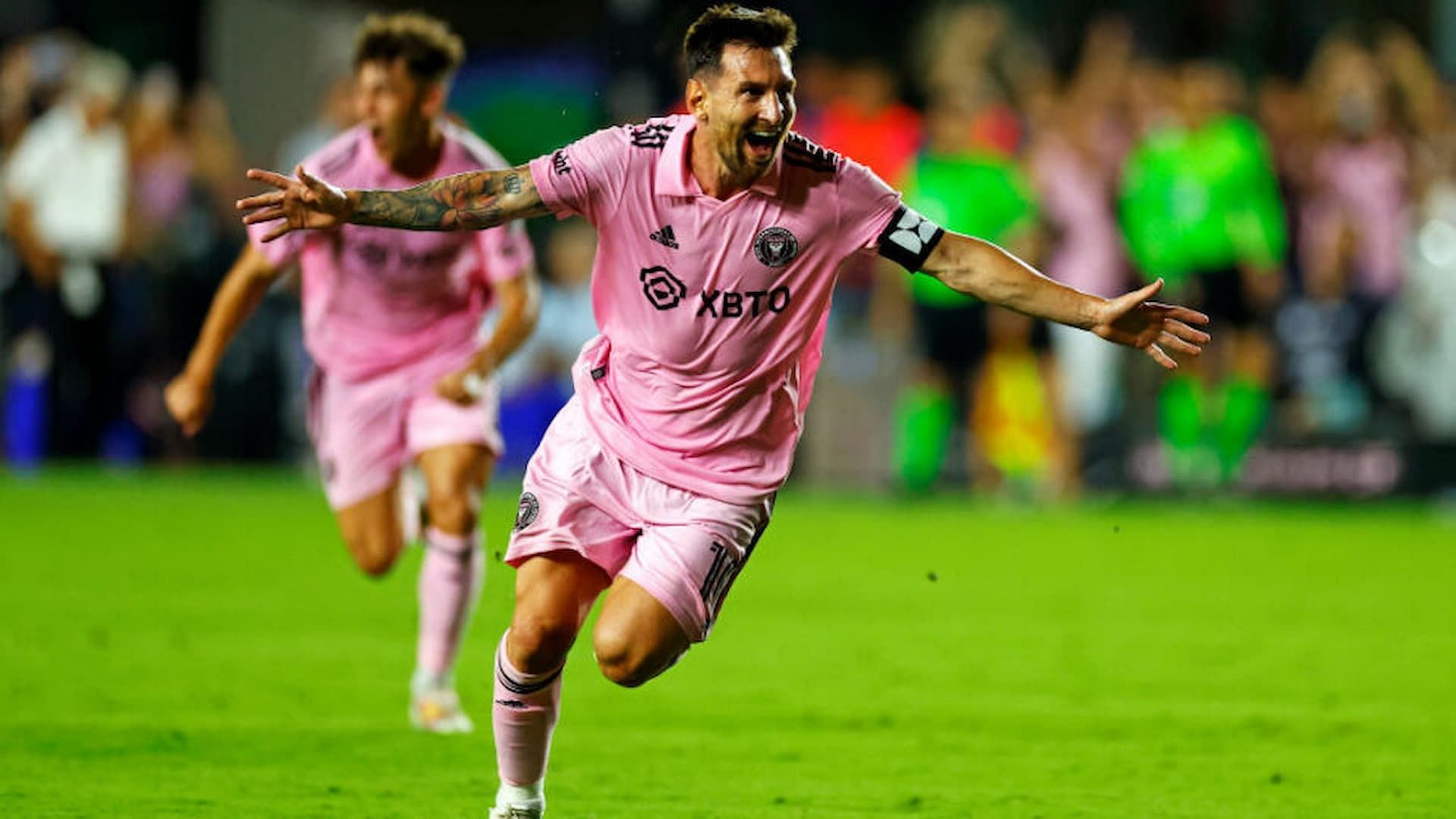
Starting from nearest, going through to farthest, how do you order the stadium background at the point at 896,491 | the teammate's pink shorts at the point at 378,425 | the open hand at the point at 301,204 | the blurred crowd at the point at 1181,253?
1. the open hand at the point at 301,204
2. the stadium background at the point at 896,491
3. the teammate's pink shorts at the point at 378,425
4. the blurred crowd at the point at 1181,253

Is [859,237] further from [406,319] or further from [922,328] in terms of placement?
[922,328]

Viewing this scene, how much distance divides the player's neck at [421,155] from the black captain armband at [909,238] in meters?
2.66

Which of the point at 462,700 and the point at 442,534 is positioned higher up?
the point at 442,534

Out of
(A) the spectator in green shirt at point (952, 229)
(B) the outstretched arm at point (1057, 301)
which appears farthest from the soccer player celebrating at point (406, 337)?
(A) the spectator in green shirt at point (952, 229)

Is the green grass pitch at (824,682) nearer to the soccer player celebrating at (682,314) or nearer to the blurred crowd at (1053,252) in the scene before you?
the soccer player celebrating at (682,314)

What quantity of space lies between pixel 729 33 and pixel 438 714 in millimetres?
3083

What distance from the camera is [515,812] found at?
6242 millimetres

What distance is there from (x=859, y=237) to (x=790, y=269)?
20 centimetres

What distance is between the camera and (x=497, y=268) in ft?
28.4

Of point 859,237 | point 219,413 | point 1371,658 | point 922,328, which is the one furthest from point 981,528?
point 859,237

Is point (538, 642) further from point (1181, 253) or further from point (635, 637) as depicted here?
point (1181, 253)

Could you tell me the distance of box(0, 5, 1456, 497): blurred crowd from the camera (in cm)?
1786

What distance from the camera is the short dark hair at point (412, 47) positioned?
335 inches

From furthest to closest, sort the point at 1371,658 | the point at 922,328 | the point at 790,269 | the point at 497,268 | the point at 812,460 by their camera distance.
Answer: the point at 812,460 < the point at 922,328 < the point at 1371,658 < the point at 497,268 < the point at 790,269
